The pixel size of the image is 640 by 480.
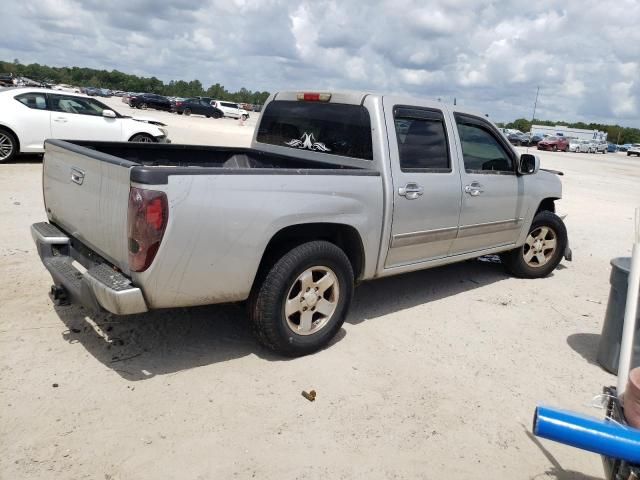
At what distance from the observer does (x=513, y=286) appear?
6.07 metres

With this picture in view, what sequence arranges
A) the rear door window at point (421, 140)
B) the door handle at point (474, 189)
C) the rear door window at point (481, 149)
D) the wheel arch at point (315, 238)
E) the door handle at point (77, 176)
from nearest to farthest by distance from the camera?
the door handle at point (77, 176), the wheel arch at point (315, 238), the rear door window at point (421, 140), the door handle at point (474, 189), the rear door window at point (481, 149)

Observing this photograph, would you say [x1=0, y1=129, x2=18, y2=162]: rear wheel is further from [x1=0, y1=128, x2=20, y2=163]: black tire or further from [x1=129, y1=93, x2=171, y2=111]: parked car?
[x1=129, y1=93, x2=171, y2=111]: parked car

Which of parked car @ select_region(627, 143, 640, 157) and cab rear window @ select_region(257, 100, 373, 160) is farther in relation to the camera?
parked car @ select_region(627, 143, 640, 157)

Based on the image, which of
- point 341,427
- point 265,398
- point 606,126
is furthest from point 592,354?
point 606,126

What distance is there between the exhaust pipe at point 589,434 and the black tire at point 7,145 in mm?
11890

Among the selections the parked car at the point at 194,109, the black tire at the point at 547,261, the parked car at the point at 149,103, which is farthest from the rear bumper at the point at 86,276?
the parked car at the point at 149,103

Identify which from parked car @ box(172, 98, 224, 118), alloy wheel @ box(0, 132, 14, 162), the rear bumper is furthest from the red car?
Answer: the rear bumper

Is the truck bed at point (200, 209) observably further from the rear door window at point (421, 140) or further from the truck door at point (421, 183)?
the rear door window at point (421, 140)

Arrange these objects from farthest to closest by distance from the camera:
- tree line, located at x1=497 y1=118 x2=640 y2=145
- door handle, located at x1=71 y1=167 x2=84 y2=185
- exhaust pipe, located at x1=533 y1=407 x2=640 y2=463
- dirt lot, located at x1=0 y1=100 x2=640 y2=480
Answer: tree line, located at x1=497 y1=118 x2=640 y2=145, door handle, located at x1=71 y1=167 x2=84 y2=185, dirt lot, located at x1=0 y1=100 x2=640 y2=480, exhaust pipe, located at x1=533 y1=407 x2=640 y2=463

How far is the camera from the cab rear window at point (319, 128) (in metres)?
4.37

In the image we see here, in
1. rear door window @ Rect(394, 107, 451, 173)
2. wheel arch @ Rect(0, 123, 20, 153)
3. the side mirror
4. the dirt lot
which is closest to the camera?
the dirt lot

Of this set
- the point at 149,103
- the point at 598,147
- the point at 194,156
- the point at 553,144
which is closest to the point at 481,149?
the point at 194,156

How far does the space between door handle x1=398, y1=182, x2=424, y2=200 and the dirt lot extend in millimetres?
1139

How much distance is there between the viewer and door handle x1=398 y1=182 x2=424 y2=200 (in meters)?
4.27
